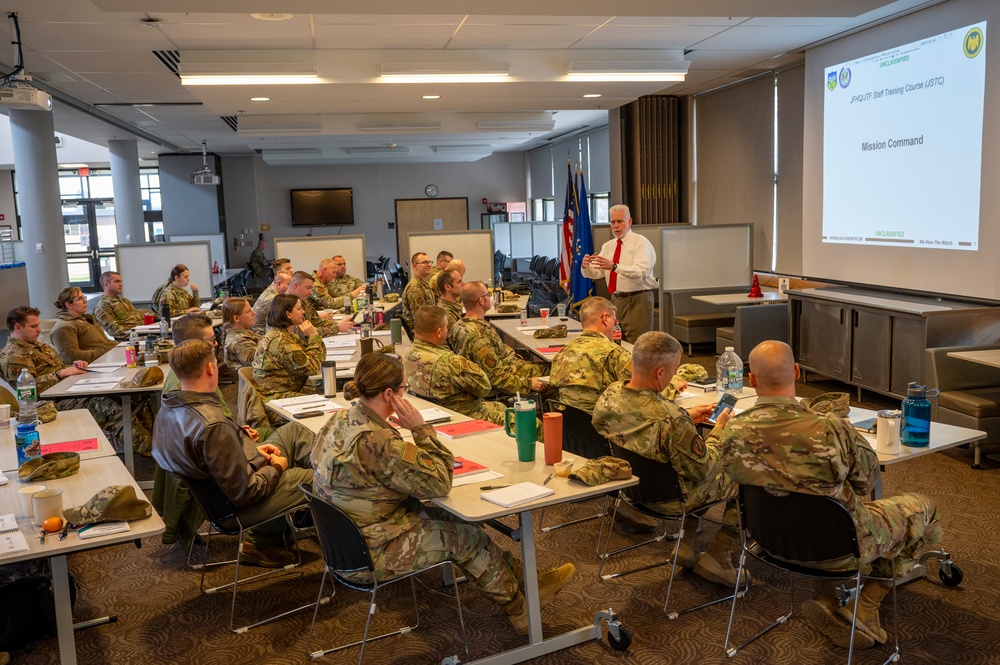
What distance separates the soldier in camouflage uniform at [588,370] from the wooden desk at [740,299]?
177 inches

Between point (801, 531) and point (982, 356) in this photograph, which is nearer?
point (801, 531)

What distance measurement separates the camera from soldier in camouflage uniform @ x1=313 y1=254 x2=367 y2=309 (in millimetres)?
9086

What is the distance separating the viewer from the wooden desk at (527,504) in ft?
9.46

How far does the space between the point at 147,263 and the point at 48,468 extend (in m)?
7.33

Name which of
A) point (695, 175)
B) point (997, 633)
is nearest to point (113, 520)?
point (997, 633)

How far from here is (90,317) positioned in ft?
23.9

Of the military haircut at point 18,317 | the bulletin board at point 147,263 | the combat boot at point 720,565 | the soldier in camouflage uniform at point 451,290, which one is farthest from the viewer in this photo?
the bulletin board at point 147,263

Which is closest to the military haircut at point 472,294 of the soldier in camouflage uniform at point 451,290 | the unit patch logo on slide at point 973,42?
the soldier in camouflage uniform at point 451,290

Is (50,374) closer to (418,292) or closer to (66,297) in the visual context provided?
(66,297)

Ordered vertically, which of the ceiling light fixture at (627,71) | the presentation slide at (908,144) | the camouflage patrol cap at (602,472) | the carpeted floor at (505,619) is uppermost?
the ceiling light fixture at (627,71)

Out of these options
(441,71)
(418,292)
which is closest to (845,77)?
(441,71)

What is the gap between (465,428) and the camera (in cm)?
390

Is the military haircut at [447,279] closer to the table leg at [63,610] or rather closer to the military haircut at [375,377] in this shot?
the military haircut at [375,377]

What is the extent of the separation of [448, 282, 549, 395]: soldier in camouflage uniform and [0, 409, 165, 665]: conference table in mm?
2126
